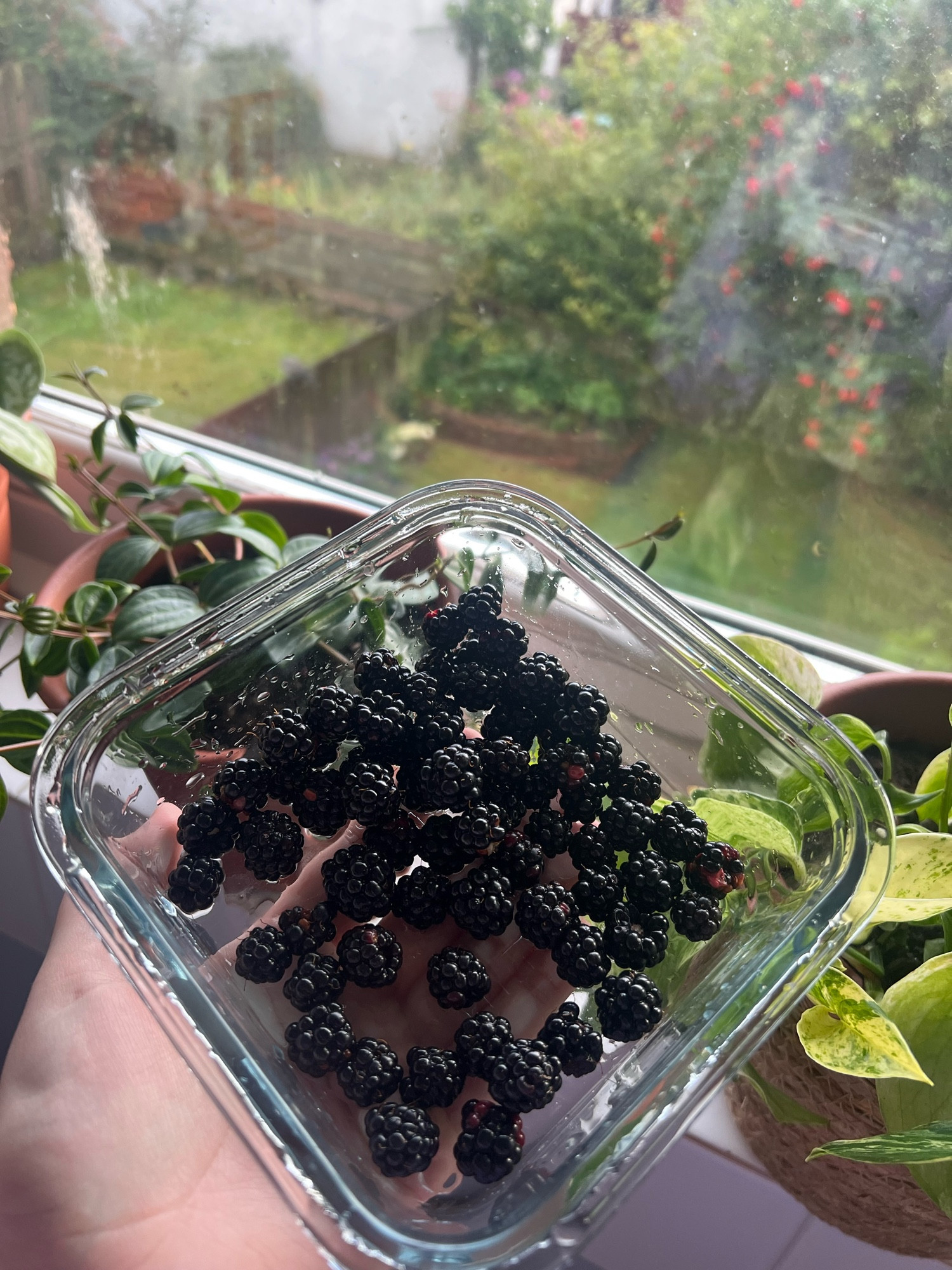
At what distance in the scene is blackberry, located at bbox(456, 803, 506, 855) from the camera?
1.60ft

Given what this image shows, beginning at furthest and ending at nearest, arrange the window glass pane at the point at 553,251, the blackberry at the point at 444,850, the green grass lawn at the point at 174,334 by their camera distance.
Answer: the green grass lawn at the point at 174,334
the window glass pane at the point at 553,251
the blackberry at the point at 444,850

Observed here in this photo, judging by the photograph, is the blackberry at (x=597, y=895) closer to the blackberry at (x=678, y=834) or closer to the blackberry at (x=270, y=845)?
the blackberry at (x=678, y=834)

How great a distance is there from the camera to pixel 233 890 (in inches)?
20.5

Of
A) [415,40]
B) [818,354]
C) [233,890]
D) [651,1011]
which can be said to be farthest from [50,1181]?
[415,40]

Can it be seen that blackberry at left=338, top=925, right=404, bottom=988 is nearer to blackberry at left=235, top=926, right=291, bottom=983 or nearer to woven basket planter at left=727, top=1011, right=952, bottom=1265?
blackberry at left=235, top=926, right=291, bottom=983

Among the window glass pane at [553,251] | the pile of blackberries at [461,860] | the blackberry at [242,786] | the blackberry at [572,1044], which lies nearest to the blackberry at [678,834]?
the pile of blackberries at [461,860]

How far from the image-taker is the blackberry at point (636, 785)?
1.76 feet

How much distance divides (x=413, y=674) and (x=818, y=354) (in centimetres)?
43

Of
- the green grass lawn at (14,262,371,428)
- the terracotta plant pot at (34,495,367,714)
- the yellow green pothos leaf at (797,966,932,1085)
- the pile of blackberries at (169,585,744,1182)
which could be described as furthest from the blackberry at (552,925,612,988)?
the green grass lawn at (14,262,371,428)

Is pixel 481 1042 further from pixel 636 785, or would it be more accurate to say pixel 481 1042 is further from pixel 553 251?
pixel 553 251

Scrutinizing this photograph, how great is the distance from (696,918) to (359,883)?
0.56 ft

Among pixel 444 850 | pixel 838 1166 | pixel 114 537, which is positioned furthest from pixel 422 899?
pixel 114 537

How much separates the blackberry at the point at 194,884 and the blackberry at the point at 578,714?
0.20 metres

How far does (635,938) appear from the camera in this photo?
0.48 metres
